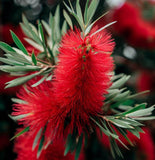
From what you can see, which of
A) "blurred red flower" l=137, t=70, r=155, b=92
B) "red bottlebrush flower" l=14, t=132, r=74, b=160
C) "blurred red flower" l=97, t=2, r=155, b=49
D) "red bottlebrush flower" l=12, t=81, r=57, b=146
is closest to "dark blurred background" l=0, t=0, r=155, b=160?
"blurred red flower" l=97, t=2, r=155, b=49

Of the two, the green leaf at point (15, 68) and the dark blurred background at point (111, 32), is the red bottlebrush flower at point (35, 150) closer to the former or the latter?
the green leaf at point (15, 68)

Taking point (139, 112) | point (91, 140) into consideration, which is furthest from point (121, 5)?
point (139, 112)

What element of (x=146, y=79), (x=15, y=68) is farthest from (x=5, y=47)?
(x=146, y=79)

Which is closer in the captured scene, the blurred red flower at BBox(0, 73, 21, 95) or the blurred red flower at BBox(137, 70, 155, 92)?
the blurred red flower at BBox(0, 73, 21, 95)

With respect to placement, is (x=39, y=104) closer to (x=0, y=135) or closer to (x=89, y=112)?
(x=89, y=112)

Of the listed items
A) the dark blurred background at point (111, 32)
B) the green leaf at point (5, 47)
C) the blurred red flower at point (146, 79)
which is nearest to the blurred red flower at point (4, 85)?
the dark blurred background at point (111, 32)

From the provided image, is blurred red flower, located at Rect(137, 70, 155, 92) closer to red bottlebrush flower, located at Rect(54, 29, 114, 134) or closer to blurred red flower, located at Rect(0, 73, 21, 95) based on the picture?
blurred red flower, located at Rect(0, 73, 21, 95)

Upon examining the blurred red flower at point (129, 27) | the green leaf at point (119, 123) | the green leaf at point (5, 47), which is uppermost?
the blurred red flower at point (129, 27)

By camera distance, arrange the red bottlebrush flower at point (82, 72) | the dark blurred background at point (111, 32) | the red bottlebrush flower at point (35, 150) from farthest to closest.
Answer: the dark blurred background at point (111, 32), the red bottlebrush flower at point (35, 150), the red bottlebrush flower at point (82, 72)
